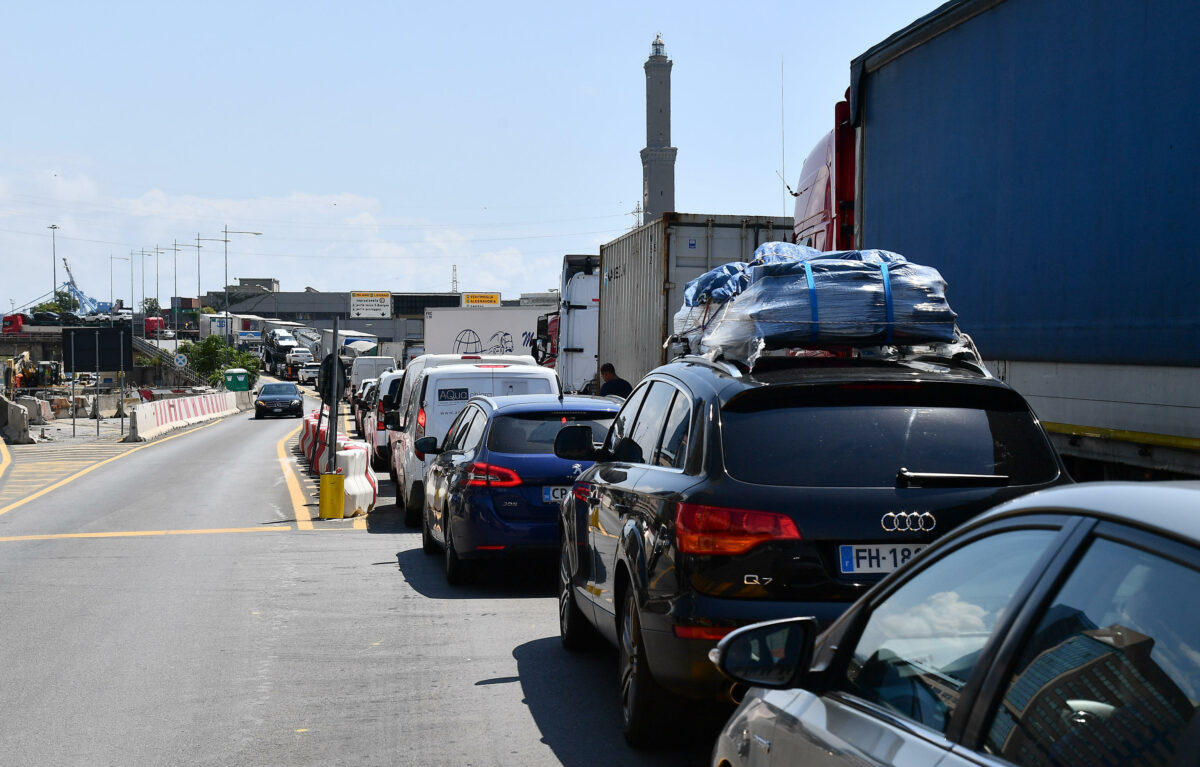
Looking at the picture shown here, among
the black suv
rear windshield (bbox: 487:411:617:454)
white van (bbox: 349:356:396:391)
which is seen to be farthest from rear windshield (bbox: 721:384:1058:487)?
white van (bbox: 349:356:396:391)

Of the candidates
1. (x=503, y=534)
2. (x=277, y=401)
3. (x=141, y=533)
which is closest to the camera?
(x=503, y=534)

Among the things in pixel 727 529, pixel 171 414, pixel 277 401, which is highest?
pixel 727 529

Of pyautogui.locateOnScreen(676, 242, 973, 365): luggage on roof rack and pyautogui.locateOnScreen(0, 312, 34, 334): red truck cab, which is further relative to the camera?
pyautogui.locateOnScreen(0, 312, 34, 334): red truck cab

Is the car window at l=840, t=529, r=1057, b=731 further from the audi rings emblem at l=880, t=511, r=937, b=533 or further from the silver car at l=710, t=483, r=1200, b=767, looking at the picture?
the audi rings emblem at l=880, t=511, r=937, b=533

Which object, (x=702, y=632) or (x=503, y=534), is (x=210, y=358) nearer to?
(x=503, y=534)

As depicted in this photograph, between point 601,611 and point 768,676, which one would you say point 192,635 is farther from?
point 768,676

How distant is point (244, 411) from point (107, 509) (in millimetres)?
53658

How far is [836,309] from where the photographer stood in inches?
238

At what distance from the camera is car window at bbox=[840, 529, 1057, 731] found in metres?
2.30

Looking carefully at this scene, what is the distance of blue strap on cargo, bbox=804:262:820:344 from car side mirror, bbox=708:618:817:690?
3.21 m

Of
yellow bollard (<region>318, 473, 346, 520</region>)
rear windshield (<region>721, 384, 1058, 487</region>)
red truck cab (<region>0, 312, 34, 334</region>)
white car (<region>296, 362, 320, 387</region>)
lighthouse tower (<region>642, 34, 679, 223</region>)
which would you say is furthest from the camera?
red truck cab (<region>0, 312, 34, 334</region>)

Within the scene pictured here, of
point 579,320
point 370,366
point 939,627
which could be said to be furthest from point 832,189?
point 370,366

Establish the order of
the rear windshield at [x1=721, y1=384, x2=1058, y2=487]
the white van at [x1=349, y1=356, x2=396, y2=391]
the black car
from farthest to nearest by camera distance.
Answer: the black car, the white van at [x1=349, y1=356, x2=396, y2=391], the rear windshield at [x1=721, y1=384, x2=1058, y2=487]

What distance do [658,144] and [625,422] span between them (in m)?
107
